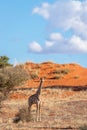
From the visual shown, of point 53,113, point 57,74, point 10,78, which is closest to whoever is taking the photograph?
point 53,113

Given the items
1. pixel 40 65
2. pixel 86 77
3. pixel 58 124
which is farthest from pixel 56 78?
pixel 58 124

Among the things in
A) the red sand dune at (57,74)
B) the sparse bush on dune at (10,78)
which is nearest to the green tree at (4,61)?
the red sand dune at (57,74)

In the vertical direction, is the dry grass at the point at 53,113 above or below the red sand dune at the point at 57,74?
below

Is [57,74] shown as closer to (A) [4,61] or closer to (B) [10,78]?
(A) [4,61]

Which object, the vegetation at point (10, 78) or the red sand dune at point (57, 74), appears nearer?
the vegetation at point (10, 78)

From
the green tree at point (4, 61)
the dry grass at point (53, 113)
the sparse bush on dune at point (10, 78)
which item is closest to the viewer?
the dry grass at point (53, 113)

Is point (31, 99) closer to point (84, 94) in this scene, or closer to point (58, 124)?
point (58, 124)

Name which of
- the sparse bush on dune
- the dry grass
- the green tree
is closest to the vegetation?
the sparse bush on dune

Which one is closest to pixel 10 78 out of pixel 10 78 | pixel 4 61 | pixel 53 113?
pixel 10 78

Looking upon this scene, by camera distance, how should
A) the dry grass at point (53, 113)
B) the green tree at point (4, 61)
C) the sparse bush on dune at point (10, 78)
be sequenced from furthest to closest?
the green tree at point (4, 61) → the sparse bush on dune at point (10, 78) → the dry grass at point (53, 113)

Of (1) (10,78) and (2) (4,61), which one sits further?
(2) (4,61)

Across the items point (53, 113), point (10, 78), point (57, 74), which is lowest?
point (53, 113)

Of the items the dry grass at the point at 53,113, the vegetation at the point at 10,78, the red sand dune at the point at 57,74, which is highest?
the red sand dune at the point at 57,74

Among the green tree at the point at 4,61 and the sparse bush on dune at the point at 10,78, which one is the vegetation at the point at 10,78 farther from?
the green tree at the point at 4,61
